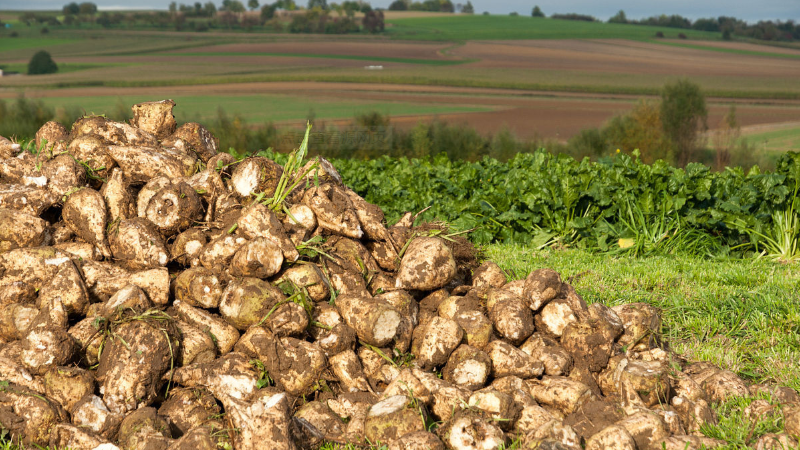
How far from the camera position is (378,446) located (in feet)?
11.2

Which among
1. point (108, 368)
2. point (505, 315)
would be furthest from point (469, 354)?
point (108, 368)

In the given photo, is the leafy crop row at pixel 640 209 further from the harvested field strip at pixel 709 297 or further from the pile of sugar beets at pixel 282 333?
the pile of sugar beets at pixel 282 333

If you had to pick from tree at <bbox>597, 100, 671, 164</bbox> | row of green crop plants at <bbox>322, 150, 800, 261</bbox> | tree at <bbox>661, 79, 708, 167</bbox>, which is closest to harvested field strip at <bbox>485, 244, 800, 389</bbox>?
row of green crop plants at <bbox>322, 150, 800, 261</bbox>

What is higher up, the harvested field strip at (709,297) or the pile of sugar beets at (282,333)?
the pile of sugar beets at (282,333)

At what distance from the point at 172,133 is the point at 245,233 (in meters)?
2.07

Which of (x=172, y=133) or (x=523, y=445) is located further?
(x=172, y=133)

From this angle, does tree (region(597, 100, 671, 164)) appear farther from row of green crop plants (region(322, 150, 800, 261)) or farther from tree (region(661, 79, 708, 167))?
row of green crop plants (region(322, 150, 800, 261))

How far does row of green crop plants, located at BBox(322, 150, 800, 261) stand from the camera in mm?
7867

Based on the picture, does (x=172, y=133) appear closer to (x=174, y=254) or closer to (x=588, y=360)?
(x=174, y=254)

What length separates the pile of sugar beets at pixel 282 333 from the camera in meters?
3.52

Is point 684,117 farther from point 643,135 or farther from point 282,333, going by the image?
point 282,333

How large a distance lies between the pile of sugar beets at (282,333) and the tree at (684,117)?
16349 mm

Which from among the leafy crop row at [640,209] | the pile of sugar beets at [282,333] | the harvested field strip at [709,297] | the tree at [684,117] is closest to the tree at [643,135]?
the tree at [684,117]

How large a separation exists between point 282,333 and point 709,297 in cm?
405
